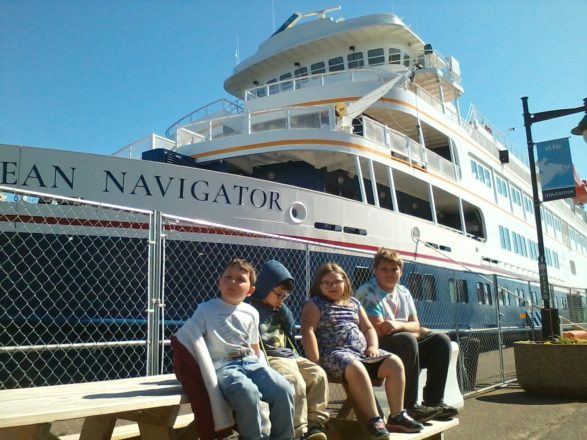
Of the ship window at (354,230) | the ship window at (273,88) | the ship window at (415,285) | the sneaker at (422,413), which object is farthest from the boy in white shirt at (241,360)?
the ship window at (273,88)

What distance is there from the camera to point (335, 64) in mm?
18531

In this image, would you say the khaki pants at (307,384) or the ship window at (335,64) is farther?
the ship window at (335,64)

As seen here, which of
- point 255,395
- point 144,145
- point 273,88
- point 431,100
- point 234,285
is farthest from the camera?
point 273,88

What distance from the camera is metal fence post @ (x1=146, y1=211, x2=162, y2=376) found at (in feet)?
12.8

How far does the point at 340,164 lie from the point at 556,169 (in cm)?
443

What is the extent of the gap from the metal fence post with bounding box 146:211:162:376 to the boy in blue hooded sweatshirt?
0.88 metres

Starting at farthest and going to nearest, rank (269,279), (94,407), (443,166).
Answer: (443,166) < (269,279) < (94,407)

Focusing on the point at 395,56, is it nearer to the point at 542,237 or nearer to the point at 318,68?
the point at 318,68

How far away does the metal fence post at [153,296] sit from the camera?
3887 millimetres

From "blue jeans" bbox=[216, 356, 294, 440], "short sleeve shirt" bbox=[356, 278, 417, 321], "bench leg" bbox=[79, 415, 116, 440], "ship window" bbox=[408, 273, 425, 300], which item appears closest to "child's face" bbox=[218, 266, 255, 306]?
"blue jeans" bbox=[216, 356, 294, 440]

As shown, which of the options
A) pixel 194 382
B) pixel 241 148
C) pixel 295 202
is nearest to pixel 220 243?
pixel 295 202

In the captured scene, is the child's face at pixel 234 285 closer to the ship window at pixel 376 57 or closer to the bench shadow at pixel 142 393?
the bench shadow at pixel 142 393

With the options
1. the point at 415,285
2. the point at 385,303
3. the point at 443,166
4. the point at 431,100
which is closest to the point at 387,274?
the point at 385,303

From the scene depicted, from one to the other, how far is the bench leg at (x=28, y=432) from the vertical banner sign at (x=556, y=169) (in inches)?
348
